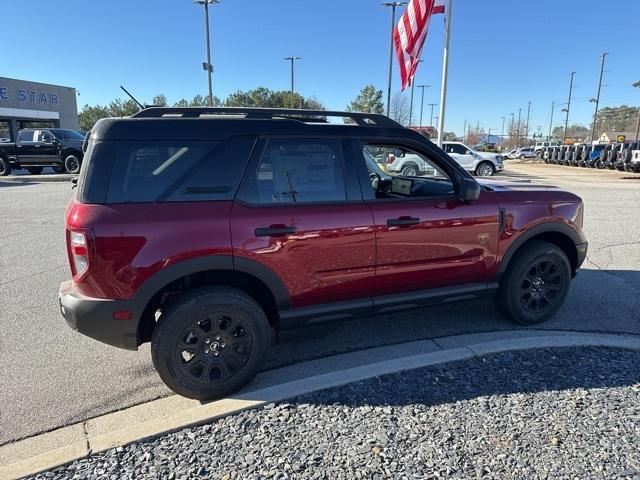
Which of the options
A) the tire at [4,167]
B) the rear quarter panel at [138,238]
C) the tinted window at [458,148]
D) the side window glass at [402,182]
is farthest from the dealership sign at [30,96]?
the rear quarter panel at [138,238]

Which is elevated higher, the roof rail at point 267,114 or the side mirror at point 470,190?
the roof rail at point 267,114

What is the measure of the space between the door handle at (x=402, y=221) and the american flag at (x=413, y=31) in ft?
28.0

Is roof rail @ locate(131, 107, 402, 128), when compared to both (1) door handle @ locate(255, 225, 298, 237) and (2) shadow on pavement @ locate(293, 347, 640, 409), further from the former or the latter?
(2) shadow on pavement @ locate(293, 347, 640, 409)

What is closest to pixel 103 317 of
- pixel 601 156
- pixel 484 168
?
pixel 484 168

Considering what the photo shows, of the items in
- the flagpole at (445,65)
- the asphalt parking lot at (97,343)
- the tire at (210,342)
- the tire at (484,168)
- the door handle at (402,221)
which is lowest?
the asphalt parking lot at (97,343)

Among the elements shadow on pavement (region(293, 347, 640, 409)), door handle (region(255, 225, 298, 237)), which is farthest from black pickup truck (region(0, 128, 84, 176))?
shadow on pavement (region(293, 347, 640, 409))

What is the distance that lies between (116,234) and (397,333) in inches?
97.9

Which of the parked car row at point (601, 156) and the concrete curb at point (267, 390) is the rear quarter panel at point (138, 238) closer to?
the concrete curb at point (267, 390)

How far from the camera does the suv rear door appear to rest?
2.91 metres

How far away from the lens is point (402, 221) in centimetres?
330

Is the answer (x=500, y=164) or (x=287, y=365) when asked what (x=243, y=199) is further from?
(x=500, y=164)

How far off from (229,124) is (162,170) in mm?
545

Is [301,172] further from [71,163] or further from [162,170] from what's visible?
[71,163]

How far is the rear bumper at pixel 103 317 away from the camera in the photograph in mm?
2670
